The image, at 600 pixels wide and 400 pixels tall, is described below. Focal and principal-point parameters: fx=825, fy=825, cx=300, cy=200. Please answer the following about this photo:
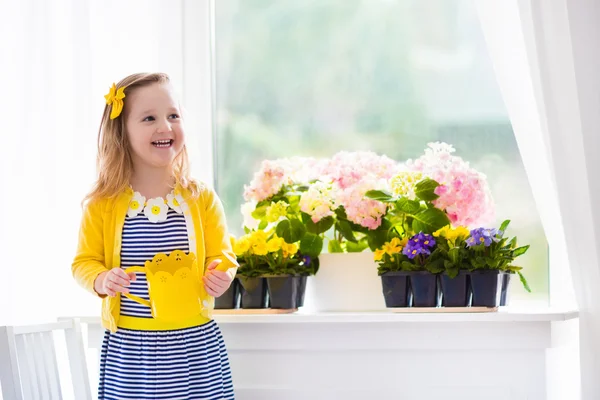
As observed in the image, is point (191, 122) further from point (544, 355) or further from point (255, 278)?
point (544, 355)

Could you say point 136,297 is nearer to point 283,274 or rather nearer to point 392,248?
point 283,274

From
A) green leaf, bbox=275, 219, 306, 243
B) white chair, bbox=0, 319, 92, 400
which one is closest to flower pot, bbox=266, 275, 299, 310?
green leaf, bbox=275, 219, 306, 243

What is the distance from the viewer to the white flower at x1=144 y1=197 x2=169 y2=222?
5.36 ft

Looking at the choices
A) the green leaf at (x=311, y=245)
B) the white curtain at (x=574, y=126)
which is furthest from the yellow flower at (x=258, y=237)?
the white curtain at (x=574, y=126)

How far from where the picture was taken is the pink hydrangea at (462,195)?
1.84 meters

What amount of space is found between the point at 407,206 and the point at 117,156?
0.64 metres

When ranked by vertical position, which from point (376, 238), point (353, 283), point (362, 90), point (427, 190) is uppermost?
point (362, 90)

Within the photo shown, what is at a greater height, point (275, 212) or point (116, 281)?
point (275, 212)

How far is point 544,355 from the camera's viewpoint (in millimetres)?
1742

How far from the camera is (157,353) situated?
1.58 meters

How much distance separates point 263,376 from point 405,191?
0.52m

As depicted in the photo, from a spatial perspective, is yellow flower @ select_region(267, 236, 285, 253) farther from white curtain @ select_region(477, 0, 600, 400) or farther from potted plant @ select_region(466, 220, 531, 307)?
white curtain @ select_region(477, 0, 600, 400)

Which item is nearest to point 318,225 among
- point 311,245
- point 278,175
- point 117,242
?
point 311,245

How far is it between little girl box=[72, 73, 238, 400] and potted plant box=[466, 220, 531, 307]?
1.64 ft
